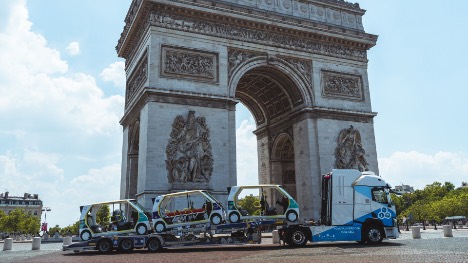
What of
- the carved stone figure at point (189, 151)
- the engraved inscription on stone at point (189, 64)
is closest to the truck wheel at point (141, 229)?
the carved stone figure at point (189, 151)

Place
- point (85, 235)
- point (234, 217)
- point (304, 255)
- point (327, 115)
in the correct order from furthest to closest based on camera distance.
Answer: point (327, 115)
point (85, 235)
point (234, 217)
point (304, 255)

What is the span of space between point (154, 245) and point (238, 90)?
61.4 feet

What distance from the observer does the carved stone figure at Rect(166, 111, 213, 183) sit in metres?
22.3

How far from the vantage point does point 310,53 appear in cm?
2819

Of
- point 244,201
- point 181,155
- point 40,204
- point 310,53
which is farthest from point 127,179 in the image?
point 40,204

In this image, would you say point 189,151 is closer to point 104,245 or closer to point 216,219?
point 216,219

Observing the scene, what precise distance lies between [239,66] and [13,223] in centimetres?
6731

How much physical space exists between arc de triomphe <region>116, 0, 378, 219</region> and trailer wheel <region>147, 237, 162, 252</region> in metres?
5.30

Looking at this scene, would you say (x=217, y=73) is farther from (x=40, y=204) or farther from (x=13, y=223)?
(x=40, y=204)

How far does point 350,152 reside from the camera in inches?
1066

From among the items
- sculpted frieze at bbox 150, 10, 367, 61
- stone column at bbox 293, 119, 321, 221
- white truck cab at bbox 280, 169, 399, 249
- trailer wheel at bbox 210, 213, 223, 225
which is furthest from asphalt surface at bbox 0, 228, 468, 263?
sculpted frieze at bbox 150, 10, 367, 61

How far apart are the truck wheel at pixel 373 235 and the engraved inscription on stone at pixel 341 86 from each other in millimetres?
13104

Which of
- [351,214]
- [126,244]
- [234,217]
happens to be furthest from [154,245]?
[351,214]

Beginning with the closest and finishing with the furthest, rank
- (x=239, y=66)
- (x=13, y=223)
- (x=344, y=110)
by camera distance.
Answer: (x=239, y=66) < (x=344, y=110) < (x=13, y=223)
